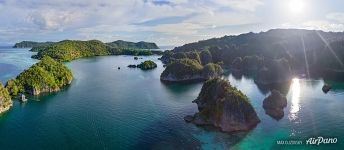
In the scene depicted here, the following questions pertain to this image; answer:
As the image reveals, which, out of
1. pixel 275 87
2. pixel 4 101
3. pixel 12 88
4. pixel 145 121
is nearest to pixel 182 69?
pixel 275 87

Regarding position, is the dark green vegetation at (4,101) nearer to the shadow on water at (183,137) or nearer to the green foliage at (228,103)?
the shadow on water at (183,137)

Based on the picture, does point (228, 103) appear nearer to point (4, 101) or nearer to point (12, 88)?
point (4, 101)

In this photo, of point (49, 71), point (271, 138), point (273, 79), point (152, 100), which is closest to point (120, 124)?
point (152, 100)

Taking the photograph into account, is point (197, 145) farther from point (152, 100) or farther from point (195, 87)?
point (195, 87)

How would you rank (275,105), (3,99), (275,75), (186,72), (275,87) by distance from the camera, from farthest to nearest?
(186,72), (275,75), (275,87), (3,99), (275,105)

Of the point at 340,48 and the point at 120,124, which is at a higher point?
the point at 340,48

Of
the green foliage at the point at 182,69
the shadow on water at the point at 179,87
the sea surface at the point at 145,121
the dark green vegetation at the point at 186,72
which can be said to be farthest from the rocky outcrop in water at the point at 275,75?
the green foliage at the point at 182,69

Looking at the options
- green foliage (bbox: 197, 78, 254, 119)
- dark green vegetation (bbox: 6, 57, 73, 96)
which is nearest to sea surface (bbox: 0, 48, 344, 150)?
green foliage (bbox: 197, 78, 254, 119)
